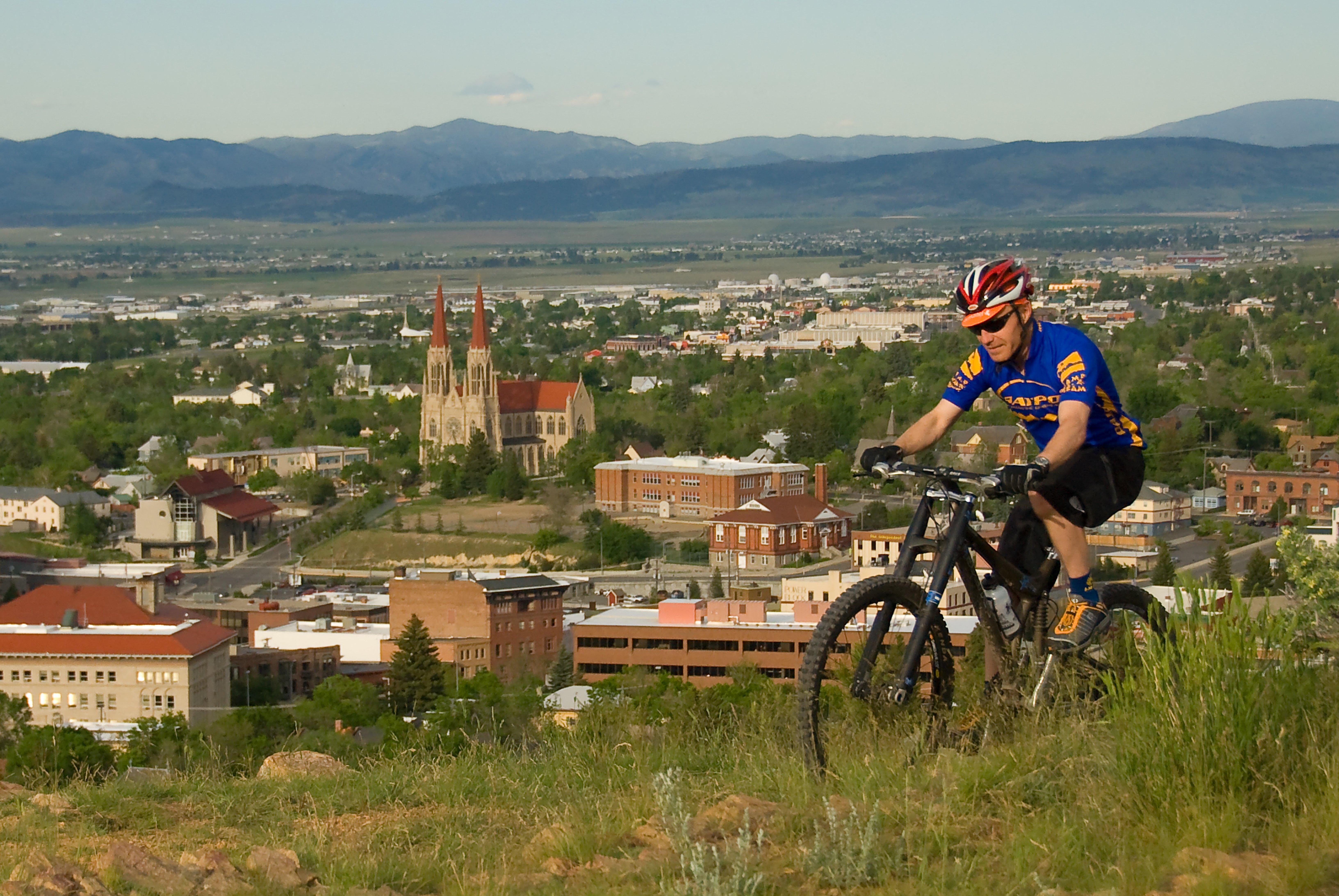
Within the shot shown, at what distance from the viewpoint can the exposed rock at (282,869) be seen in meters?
5.54

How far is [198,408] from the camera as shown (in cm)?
9225

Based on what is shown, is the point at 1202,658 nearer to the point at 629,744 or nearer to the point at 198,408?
the point at 629,744

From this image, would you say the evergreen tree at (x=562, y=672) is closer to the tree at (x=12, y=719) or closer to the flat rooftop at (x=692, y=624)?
the flat rooftop at (x=692, y=624)

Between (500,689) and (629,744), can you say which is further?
(500,689)

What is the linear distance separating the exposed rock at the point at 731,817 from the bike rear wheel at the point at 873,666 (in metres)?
0.30

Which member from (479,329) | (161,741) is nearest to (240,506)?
(479,329)

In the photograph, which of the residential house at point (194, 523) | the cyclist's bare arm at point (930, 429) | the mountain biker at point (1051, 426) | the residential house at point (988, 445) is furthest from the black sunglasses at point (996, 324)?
the residential house at point (194, 523)

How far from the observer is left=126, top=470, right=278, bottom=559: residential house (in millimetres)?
60812

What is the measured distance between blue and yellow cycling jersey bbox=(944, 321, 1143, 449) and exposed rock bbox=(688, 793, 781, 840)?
4.67ft

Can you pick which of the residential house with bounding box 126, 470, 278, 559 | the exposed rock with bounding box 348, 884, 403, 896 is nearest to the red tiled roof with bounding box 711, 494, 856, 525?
the residential house with bounding box 126, 470, 278, 559

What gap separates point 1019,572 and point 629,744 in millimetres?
1519

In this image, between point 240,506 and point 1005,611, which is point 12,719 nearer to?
point 1005,611

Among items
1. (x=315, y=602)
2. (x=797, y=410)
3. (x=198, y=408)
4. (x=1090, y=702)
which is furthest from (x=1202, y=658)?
(x=198, y=408)

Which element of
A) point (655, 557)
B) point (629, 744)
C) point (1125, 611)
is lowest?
point (655, 557)
